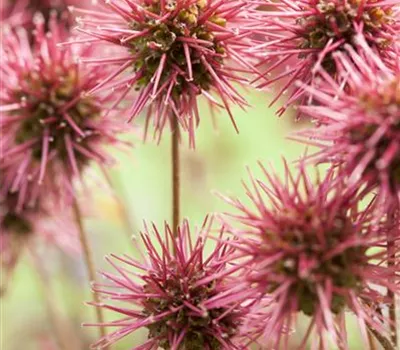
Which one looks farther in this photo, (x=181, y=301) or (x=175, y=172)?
(x=175, y=172)

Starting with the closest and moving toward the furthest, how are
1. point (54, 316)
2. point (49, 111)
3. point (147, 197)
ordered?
point (49, 111) < point (54, 316) < point (147, 197)

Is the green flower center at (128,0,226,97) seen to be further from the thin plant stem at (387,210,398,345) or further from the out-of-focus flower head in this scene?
the out-of-focus flower head

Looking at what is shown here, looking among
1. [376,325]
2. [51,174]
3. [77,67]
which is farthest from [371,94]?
[51,174]

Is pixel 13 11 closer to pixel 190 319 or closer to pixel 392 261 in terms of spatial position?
pixel 190 319

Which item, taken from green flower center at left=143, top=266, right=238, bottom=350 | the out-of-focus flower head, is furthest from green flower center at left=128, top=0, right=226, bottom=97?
the out-of-focus flower head

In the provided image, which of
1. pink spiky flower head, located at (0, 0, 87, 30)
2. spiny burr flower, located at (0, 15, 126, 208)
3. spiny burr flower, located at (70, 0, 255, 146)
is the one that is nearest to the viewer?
spiny burr flower, located at (70, 0, 255, 146)

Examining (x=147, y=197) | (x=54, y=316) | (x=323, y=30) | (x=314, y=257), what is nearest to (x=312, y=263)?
(x=314, y=257)

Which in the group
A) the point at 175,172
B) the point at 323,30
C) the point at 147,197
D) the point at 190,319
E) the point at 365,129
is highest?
the point at 147,197

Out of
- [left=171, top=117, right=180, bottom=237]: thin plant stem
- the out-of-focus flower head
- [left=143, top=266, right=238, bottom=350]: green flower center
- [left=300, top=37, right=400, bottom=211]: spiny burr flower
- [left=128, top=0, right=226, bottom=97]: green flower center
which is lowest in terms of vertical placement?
[left=143, top=266, right=238, bottom=350]: green flower center

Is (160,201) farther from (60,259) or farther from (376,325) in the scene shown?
(376,325)
